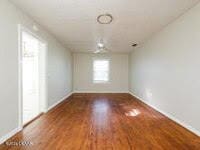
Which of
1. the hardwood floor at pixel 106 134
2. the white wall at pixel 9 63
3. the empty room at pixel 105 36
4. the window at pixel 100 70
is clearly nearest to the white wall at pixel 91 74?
the window at pixel 100 70

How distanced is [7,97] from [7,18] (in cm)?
134

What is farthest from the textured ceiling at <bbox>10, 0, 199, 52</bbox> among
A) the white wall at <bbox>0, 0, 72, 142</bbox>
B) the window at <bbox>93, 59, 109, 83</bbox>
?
the window at <bbox>93, 59, 109, 83</bbox>

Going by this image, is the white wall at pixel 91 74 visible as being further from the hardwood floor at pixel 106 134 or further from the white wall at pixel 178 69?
the hardwood floor at pixel 106 134

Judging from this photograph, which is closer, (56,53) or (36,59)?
(36,59)

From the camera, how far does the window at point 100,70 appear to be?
31.7 ft

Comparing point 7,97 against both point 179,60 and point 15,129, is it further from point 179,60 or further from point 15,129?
point 179,60

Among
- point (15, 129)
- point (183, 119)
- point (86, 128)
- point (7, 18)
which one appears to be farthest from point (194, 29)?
point (15, 129)

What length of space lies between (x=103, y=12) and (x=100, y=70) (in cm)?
629

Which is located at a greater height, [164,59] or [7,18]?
[7,18]

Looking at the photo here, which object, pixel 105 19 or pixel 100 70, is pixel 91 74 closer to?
pixel 100 70

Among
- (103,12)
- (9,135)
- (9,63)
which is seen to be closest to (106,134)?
(9,135)

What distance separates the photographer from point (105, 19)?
389 centimetres

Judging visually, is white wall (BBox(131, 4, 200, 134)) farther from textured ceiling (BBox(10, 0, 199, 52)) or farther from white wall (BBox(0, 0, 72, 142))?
white wall (BBox(0, 0, 72, 142))

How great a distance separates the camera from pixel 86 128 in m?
3.37
